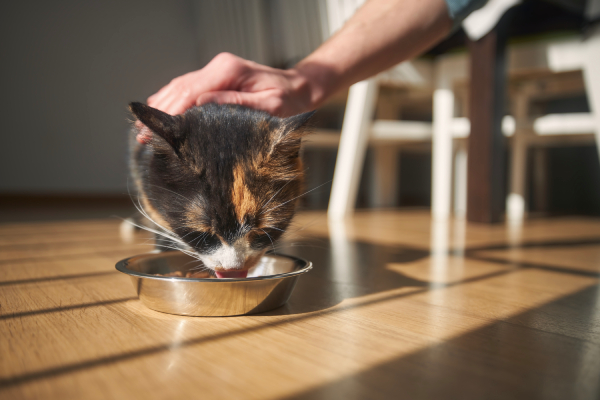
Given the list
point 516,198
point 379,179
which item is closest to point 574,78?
point 516,198

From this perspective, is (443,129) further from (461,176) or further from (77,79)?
(77,79)

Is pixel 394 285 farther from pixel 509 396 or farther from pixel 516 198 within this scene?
pixel 516 198

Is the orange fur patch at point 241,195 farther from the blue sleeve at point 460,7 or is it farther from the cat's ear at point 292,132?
the blue sleeve at point 460,7

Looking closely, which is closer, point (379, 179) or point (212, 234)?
point (212, 234)

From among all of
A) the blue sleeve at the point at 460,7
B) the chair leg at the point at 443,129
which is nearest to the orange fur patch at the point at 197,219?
the blue sleeve at the point at 460,7

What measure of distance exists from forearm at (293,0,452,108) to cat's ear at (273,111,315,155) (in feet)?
0.74

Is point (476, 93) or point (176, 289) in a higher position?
point (476, 93)

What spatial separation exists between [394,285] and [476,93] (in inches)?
54.0

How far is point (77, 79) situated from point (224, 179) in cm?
298

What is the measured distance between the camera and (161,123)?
737 millimetres

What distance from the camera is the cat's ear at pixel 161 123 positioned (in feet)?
2.28

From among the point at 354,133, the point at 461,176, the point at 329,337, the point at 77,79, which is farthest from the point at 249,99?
the point at 77,79

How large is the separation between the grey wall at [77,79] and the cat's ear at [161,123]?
235cm

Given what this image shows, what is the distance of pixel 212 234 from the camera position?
787 millimetres
